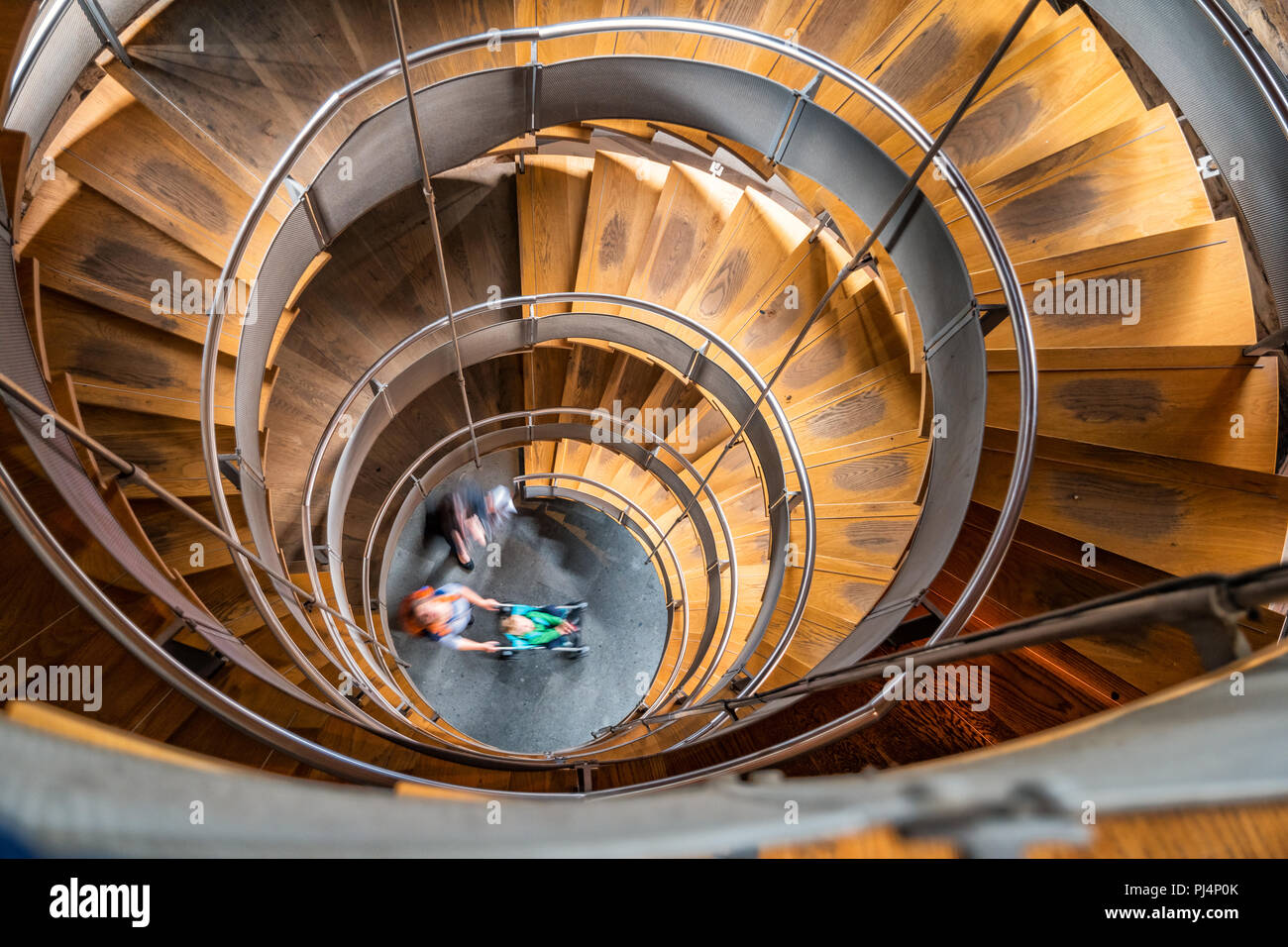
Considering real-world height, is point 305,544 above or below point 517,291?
below

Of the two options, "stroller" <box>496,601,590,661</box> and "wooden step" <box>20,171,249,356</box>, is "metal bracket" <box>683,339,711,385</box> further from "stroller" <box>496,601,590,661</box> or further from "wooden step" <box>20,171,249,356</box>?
"stroller" <box>496,601,590,661</box>


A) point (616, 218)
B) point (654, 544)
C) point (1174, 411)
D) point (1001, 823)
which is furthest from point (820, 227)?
point (654, 544)

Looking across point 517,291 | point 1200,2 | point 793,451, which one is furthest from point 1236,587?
point 517,291

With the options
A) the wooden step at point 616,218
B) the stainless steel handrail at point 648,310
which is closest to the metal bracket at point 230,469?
the stainless steel handrail at point 648,310

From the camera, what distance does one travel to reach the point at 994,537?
2547mm

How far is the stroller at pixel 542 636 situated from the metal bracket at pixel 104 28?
6.13m

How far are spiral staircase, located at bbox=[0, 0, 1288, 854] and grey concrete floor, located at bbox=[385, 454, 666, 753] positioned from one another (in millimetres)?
2032

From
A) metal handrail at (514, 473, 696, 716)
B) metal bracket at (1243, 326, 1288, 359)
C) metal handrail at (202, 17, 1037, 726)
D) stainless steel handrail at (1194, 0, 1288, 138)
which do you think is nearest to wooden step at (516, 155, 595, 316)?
metal handrail at (202, 17, 1037, 726)

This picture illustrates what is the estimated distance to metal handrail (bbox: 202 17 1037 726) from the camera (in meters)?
2.56

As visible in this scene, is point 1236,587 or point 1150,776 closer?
point 1150,776

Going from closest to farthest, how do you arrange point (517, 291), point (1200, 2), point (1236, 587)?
point (1236, 587) < point (1200, 2) < point (517, 291)

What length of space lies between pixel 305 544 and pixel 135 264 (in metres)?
2.30

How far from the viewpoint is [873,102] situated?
316 cm
